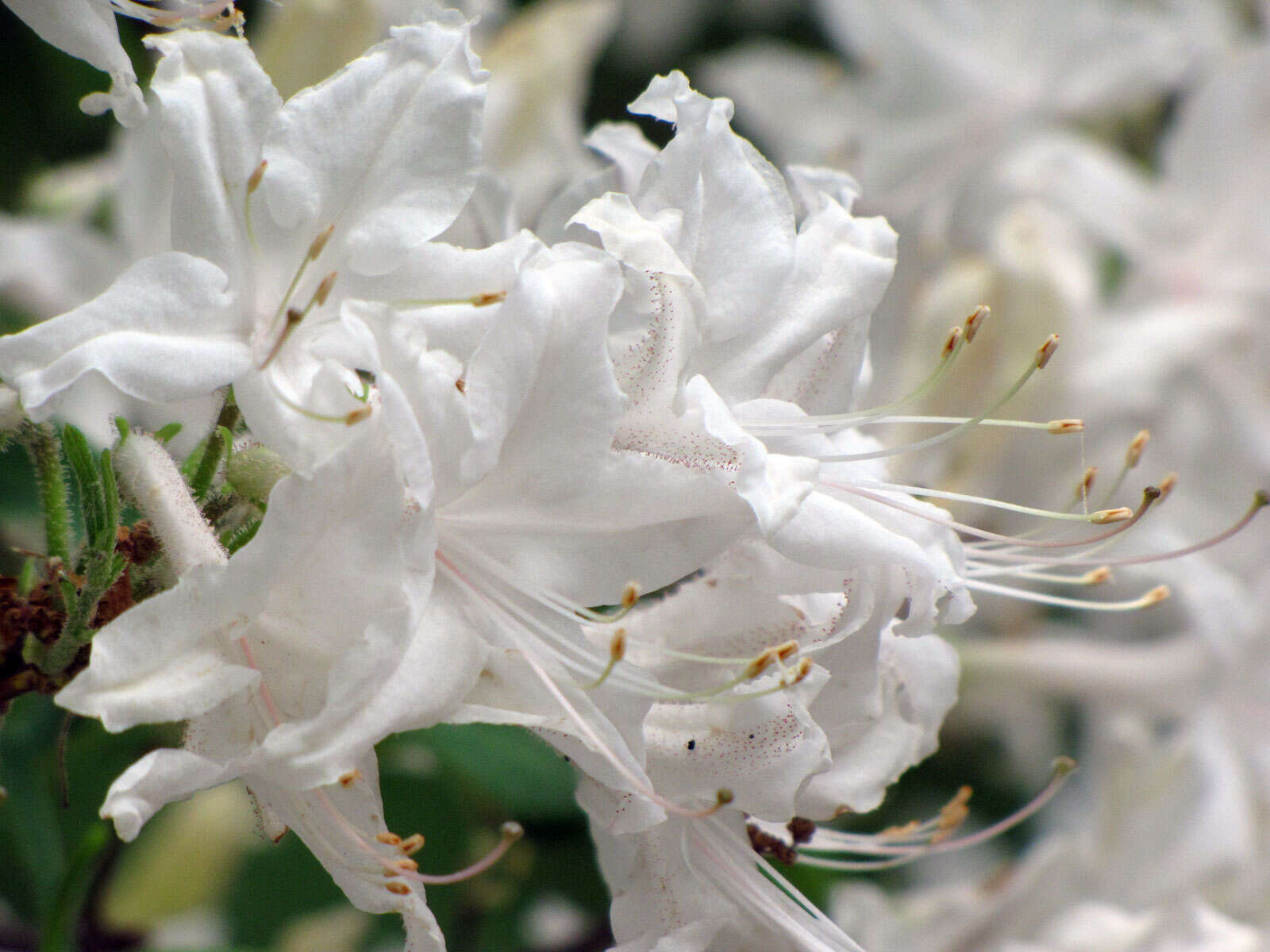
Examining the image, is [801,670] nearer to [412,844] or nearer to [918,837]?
[412,844]

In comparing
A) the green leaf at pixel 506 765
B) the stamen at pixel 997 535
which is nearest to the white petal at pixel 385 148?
the stamen at pixel 997 535

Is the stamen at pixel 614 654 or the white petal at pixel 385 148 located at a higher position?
the white petal at pixel 385 148

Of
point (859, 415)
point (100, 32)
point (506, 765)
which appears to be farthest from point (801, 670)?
point (506, 765)

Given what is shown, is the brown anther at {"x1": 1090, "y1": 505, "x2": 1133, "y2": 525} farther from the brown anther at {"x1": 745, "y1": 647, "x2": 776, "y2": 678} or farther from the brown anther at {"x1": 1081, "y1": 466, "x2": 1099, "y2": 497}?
the brown anther at {"x1": 745, "y1": 647, "x2": 776, "y2": 678}

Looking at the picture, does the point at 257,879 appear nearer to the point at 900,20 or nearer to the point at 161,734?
the point at 161,734

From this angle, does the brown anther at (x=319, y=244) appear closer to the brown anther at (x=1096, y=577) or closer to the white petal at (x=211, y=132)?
the white petal at (x=211, y=132)

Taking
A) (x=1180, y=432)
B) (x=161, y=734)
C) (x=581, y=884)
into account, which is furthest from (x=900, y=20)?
(x=161, y=734)

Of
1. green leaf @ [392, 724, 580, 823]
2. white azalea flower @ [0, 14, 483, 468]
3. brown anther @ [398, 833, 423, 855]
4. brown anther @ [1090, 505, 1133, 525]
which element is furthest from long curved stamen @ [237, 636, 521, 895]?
green leaf @ [392, 724, 580, 823]
